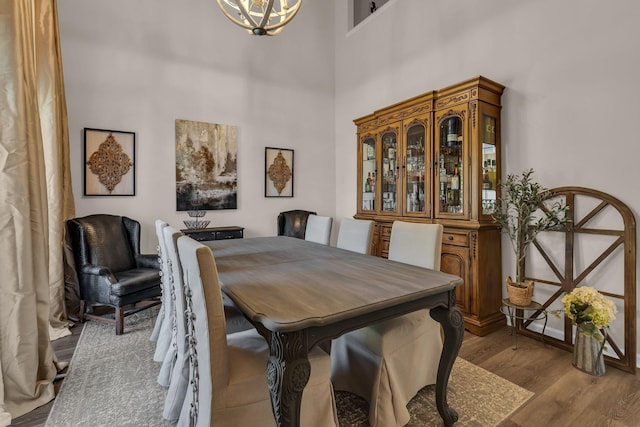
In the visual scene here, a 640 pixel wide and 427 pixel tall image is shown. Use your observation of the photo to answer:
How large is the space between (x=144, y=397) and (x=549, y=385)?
255cm

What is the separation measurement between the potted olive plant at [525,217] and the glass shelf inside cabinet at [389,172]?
1.18m

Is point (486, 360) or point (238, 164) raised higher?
point (238, 164)

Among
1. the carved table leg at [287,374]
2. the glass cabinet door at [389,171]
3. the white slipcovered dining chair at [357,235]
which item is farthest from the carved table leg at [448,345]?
the glass cabinet door at [389,171]

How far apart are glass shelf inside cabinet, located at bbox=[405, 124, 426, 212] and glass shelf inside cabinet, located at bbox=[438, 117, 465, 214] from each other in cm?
22

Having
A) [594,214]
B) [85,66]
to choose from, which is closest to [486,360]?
[594,214]

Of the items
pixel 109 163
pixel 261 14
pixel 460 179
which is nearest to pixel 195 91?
pixel 109 163

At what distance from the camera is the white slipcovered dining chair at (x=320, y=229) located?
304 centimetres

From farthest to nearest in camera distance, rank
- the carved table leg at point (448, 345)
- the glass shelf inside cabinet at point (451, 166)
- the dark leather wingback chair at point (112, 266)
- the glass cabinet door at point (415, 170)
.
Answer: the glass cabinet door at point (415, 170) < the glass shelf inside cabinet at point (451, 166) < the dark leather wingback chair at point (112, 266) < the carved table leg at point (448, 345)

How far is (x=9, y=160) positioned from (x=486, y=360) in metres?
3.38

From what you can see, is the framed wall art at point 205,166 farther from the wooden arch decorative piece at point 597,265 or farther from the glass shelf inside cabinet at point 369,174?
the wooden arch decorative piece at point 597,265

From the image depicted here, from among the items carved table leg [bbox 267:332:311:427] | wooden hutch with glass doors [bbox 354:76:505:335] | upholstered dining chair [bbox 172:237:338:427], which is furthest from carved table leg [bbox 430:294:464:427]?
wooden hutch with glass doors [bbox 354:76:505:335]

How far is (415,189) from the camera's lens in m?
3.50

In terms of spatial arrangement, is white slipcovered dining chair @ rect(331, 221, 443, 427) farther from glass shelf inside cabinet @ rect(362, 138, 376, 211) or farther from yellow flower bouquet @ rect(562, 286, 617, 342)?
glass shelf inside cabinet @ rect(362, 138, 376, 211)

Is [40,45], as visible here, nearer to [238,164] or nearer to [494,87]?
[238,164]
